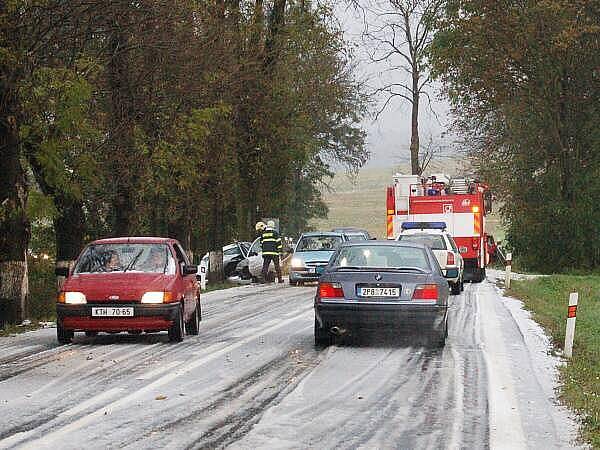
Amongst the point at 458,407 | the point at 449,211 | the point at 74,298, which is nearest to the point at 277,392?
the point at 458,407

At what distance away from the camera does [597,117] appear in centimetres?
4644

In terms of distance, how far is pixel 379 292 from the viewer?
1562 cm

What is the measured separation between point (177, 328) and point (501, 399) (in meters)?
6.42

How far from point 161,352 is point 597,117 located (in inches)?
1358

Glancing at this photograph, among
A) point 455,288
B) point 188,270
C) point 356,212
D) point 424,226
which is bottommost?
point 455,288

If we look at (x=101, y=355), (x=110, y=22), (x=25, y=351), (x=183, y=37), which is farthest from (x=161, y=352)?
(x=183, y=37)

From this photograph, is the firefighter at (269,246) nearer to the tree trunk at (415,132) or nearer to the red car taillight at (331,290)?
the red car taillight at (331,290)

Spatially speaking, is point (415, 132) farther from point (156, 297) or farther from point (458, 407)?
point (458, 407)

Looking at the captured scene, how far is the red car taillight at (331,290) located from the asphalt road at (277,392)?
2.36ft

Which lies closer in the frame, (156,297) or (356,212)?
(156,297)

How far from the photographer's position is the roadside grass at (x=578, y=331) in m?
10.5

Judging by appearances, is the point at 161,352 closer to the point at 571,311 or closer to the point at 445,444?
the point at 571,311

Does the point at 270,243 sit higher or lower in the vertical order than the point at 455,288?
higher

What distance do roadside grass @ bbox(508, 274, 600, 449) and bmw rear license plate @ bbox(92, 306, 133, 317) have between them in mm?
5776
